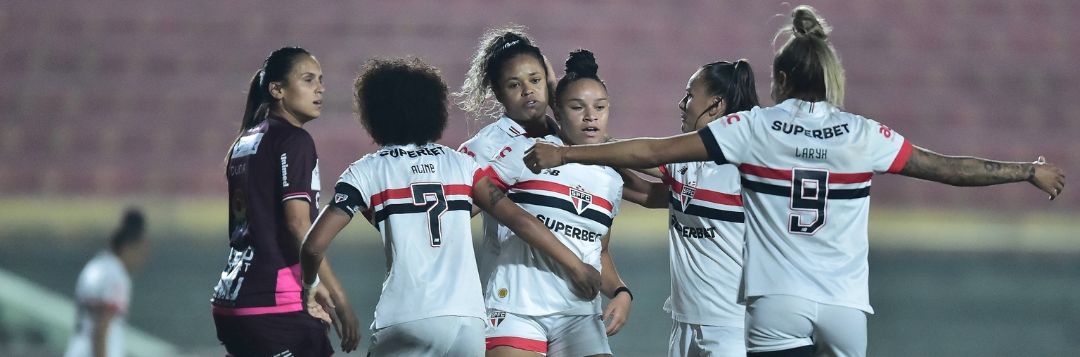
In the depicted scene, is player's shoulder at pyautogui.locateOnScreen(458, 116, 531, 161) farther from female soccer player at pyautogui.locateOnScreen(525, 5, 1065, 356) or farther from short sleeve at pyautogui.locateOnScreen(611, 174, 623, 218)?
female soccer player at pyautogui.locateOnScreen(525, 5, 1065, 356)

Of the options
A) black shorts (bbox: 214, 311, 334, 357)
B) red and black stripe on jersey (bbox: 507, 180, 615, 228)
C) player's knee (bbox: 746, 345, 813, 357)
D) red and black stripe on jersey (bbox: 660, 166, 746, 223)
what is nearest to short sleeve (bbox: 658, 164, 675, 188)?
red and black stripe on jersey (bbox: 660, 166, 746, 223)

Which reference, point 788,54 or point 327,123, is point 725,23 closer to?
point 327,123

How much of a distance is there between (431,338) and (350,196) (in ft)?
1.54

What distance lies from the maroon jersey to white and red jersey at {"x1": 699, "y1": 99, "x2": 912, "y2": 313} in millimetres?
1296

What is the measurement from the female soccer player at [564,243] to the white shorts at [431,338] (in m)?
0.40

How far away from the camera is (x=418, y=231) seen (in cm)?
357

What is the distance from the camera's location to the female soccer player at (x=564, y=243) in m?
4.02

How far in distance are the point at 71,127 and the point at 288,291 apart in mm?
6280

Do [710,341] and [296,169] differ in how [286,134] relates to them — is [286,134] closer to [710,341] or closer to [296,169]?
[296,169]

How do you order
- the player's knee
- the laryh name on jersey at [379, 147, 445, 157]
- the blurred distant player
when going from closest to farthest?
1. the player's knee
2. the laryh name on jersey at [379, 147, 445, 157]
3. the blurred distant player

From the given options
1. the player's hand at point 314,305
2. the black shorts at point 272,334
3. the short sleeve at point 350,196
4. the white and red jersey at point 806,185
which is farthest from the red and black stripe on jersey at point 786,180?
the black shorts at point 272,334

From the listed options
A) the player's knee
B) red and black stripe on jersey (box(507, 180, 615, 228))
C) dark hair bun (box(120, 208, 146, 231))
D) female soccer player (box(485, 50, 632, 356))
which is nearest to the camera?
the player's knee

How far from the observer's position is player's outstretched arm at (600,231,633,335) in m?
4.16

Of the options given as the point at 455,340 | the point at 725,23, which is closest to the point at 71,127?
the point at 725,23
